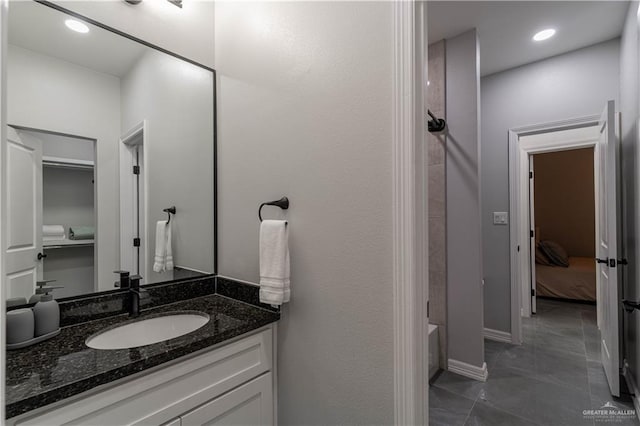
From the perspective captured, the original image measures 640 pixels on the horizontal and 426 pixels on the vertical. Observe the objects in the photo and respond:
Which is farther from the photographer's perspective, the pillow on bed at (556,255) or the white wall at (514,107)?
the pillow on bed at (556,255)

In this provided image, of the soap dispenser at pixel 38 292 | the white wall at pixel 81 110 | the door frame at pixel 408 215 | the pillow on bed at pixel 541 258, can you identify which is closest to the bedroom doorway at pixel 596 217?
the pillow on bed at pixel 541 258

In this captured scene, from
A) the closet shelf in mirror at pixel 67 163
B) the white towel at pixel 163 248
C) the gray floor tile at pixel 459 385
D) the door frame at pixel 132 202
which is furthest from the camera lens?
the gray floor tile at pixel 459 385

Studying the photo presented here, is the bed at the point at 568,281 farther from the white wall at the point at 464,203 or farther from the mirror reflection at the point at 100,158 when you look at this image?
the mirror reflection at the point at 100,158

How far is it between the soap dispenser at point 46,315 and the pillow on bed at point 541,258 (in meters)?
5.48

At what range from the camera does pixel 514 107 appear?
10.2 ft

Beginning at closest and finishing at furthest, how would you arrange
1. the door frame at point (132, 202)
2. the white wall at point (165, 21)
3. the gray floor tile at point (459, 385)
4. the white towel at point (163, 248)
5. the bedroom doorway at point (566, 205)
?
the white wall at point (165, 21) < the door frame at point (132, 202) < the white towel at point (163, 248) < the gray floor tile at point (459, 385) < the bedroom doorway at point (566, 205)

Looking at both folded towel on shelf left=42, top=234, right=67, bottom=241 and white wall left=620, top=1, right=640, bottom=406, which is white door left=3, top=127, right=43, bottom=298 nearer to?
folded towel on shelf left=42, top=234, right=67, bottom=241

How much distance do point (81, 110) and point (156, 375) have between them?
1170 millimetres

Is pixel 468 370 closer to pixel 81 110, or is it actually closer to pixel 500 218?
pixel 500 218

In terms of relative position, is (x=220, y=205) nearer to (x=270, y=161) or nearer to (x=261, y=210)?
(x=261, y=210)

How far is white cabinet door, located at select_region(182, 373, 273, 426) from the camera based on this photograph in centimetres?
105

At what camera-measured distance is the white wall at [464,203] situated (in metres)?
2.33

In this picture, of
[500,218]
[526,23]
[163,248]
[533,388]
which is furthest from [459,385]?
[526,23]

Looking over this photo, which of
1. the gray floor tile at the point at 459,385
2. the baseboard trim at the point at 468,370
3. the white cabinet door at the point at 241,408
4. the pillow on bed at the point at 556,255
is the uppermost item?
the pillow on bed at the point at 556,255
